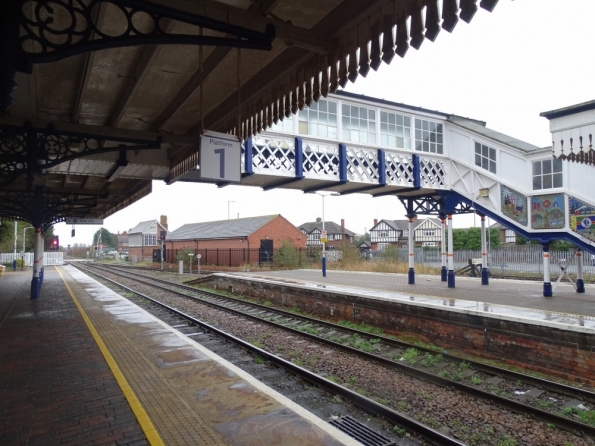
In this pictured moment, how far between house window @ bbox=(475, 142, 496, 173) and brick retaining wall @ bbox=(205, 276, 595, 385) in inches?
275

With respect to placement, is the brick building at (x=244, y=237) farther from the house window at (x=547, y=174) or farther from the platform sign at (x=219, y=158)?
the platform sign at (x=219, y=158)

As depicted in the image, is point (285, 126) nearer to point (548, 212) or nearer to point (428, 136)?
point (428, 136)

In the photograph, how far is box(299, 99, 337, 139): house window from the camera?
46.4 feet

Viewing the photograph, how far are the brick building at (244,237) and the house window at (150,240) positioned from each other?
2314 cm

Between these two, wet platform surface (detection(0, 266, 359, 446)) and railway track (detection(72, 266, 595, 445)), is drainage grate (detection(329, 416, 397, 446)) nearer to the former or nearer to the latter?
railway track (detection(72, 266, 595, 445))

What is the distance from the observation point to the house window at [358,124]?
15.2m

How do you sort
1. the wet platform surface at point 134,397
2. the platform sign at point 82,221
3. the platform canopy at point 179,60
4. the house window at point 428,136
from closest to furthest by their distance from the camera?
the platform canopy at point 179,60 → the wet platform surface at point 134,397 → the house window at point 428,136 → the platform sign at point 82,221

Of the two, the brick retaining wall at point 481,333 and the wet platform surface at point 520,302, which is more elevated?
the wet platform surface at point 520,302

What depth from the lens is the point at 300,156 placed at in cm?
1372

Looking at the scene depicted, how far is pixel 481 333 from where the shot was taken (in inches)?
341

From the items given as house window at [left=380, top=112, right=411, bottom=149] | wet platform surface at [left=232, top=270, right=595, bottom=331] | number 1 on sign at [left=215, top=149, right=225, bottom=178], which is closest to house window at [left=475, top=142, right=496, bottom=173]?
house window at [left=380, top=112, right=411, bottom=149]

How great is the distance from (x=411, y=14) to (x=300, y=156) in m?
10.2

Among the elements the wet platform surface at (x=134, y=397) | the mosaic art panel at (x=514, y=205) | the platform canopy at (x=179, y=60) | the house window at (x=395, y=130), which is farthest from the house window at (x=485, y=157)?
the wet platform surface at (x=134, y=397)

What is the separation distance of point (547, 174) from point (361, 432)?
11.2 meters
